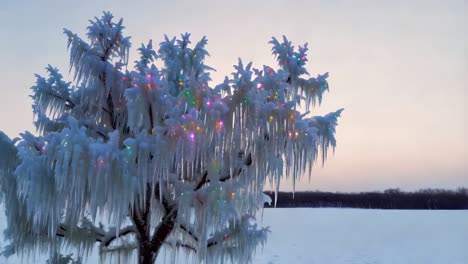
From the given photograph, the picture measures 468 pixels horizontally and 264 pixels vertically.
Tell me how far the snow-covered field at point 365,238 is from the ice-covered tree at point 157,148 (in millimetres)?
8014

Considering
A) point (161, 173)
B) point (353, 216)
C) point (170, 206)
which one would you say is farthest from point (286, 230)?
point (161, 173)

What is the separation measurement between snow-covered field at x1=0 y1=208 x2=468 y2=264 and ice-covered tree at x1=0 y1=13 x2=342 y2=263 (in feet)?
26.3

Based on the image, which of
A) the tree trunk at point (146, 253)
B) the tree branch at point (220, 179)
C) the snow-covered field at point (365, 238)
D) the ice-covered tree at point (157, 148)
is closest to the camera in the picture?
the ice-covered tree at point (157, 148)

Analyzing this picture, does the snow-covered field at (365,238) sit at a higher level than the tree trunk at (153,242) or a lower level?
lower

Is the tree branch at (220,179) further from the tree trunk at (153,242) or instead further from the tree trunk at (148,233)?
the tree trunk at (153,242)

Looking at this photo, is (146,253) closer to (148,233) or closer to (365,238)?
(148,233)

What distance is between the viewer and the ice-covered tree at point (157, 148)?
5.13 m

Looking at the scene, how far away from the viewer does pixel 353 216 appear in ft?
73.4

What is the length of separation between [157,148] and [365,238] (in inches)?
569

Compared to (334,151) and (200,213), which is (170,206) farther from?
(334,151)

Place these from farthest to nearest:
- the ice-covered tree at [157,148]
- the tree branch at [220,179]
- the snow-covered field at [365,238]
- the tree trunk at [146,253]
→ the snow-covered field at [365,238] → the tree trunk at [146,253] → the tree branch at [220,179] → the ice-covered tree at [157,148]

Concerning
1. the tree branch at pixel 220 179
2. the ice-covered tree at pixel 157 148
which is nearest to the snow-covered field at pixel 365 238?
the ice-covered tree at pixel 157 148

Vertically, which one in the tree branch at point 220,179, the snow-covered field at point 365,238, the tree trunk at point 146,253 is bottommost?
the snow-covered field at point 365,238

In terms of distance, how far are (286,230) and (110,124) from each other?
14032 mm
